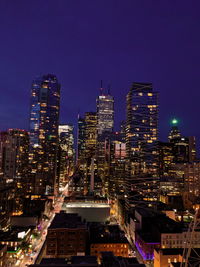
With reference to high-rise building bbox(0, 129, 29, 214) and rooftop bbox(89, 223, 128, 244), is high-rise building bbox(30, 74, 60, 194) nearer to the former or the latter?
high-rise building bbox(0, 129, 29, 214)

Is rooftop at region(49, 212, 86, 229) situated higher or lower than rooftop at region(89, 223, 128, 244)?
higher

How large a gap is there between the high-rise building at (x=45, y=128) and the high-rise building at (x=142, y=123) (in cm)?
6348

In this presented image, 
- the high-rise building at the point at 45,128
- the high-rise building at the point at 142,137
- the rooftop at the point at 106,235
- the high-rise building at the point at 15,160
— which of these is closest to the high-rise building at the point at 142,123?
the high-rise building at the point at 142,137

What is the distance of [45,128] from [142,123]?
8369 centimetres

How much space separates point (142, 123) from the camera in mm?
130750

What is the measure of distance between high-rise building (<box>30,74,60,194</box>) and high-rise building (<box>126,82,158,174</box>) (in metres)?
63.5

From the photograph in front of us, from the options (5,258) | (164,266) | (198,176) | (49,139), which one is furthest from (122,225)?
(49,139)

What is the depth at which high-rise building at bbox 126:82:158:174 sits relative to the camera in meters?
128

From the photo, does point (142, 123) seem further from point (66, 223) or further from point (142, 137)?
point (66, 223)

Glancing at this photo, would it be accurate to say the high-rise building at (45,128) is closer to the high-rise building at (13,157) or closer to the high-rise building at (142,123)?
the high-rise building at (13,157)

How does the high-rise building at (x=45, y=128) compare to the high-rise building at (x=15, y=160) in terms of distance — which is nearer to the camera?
the high-rise building at (x=15, y=160)

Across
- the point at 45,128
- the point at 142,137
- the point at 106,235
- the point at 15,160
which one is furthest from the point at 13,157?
the point at 45,128

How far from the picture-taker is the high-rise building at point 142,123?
12850 cm

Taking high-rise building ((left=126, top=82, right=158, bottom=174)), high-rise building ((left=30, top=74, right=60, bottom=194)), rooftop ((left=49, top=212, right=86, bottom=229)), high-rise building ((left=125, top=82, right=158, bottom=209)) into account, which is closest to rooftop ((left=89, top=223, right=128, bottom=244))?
rooftop ((left=49, top=212, right=86, bottom=229))
